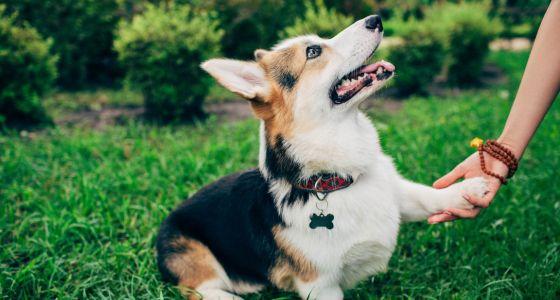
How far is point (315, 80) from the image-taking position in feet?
8.74

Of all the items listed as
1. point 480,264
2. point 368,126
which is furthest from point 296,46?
point 480,264

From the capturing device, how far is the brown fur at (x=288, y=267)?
247cm

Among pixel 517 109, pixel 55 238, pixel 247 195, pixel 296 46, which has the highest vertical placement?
pixel 296 46

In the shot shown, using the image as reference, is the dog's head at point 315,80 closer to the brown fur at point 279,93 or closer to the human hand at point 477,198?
the brown fur at point 279,93

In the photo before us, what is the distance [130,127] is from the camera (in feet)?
19.0

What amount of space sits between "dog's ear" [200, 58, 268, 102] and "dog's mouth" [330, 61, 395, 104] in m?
0.45

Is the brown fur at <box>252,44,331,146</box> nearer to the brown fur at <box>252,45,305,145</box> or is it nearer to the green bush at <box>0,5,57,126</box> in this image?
the brown fur at <box>252,45,305,145</box>

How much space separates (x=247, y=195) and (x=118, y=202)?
171cm

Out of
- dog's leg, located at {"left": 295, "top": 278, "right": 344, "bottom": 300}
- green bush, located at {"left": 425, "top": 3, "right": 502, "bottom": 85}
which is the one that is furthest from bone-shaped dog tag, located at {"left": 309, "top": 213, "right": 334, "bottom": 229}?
green bush, located at {"left": 425, "top": 3, "right": 502, "bottom": 85}

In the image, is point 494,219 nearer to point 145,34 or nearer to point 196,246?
point 196,246

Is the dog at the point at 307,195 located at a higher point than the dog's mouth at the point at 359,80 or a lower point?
lower

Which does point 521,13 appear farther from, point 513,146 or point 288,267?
point 288,267

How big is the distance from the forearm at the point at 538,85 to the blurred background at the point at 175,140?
35.7 inches

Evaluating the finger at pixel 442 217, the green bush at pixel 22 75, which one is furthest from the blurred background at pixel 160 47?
the finger at pixel 442 217
